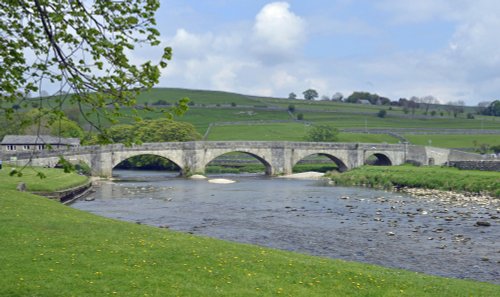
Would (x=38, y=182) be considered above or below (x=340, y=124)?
below

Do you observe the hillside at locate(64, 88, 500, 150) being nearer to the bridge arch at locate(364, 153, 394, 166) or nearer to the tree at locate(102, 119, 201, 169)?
the bridge arch at locate(364, 153, 394, 166)

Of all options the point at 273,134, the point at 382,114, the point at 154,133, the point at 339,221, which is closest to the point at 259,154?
the point at 154,133

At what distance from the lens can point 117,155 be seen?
83938 mm

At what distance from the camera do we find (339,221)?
124 feet

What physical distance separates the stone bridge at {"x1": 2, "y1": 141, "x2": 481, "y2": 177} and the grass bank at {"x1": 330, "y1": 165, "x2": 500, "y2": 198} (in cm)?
1538

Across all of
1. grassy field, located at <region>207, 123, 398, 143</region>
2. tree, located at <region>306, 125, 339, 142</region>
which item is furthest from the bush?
tree, located at <region>306, 125, 339, 142</region>

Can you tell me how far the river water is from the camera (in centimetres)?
2619

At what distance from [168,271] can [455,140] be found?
429ft

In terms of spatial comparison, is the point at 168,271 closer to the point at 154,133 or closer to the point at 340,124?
the point at 154,133

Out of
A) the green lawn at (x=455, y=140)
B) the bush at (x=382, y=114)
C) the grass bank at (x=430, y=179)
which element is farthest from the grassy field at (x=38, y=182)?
the bush at (x=382, y=114)

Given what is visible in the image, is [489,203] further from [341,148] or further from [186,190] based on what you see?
[341,148]

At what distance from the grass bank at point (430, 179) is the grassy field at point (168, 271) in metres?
40.1

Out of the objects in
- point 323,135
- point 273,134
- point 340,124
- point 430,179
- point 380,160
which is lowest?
point 430,179

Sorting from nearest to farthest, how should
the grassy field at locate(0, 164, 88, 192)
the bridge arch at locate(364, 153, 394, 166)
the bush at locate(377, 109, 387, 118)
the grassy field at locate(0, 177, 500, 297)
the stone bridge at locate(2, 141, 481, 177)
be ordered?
the grassy field at locate(0, 177, 500, 297) → the grassy field at locate(0, 164, 88, 192) → the stone bridge at locate(2, 141, 481, 177) → the bridge arch at locate(364, 153, 394, 166) → the bush at locate(377, 109, 387, 118)
